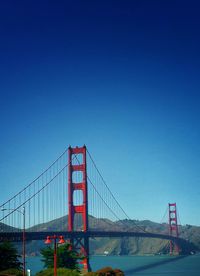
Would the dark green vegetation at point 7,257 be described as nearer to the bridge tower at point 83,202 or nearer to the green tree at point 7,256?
the green tree at point 7,256

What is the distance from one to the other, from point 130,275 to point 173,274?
400 inches

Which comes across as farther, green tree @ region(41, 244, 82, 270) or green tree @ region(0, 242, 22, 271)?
green tree @ region(41, 244, 82, 270)

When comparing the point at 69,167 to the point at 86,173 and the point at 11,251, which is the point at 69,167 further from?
the point at 11,251

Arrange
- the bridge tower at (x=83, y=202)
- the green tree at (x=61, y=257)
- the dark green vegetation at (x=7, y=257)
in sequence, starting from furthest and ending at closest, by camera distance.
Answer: the bridge tower at (x=83, y=202) < the green tree at (x=61, y=257) < the dark green vegetation at (x=7, y=257)

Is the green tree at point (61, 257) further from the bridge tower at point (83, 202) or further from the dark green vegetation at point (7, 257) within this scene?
the bridge tower at point (83, 202)

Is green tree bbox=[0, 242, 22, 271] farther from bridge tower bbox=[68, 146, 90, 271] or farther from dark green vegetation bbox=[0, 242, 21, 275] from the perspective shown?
bridge tower bbox=[68, 146, 90, 271]

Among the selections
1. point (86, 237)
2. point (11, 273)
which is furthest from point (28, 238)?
point (11, 273)

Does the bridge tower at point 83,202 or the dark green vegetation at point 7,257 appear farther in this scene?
the bridge tower at point 83,202

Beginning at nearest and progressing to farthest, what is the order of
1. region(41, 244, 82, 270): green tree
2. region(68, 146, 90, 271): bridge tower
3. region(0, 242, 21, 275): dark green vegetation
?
region(0, 242, 21, 275): dark green vegetation, region(41, 244, 82, 270): green tree, region(68, 146, 90, 271): bridge tower

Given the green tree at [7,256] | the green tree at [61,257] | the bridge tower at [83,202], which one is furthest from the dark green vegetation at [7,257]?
the bridge tower at [83,202]

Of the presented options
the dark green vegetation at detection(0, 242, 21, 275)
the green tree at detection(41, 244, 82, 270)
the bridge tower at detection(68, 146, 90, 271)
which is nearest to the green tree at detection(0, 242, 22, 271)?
the dark green vegetation at detection(0, 242, 21, 275)

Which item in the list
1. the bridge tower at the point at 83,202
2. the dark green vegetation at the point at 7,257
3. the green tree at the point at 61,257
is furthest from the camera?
the bridge tower at the point at 83,202

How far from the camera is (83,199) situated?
10019 cm

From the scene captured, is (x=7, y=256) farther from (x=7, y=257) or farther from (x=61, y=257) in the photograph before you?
(x=61, y=257)
